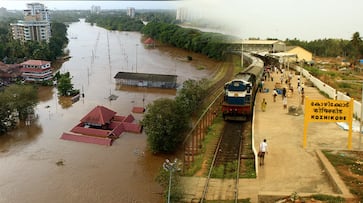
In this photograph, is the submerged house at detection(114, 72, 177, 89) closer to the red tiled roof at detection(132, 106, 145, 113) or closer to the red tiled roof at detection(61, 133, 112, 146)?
the red tiled roof at detection(132, 106, 145, 113)

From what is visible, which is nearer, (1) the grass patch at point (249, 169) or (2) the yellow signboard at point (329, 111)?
(1) the grass patch at point (249, 169)

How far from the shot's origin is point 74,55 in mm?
32500

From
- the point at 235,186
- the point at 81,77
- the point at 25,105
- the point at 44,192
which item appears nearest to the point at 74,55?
the point at 81,77

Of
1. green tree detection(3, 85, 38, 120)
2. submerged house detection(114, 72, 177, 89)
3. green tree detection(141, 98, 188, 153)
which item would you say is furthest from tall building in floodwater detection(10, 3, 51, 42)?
green tree detection(141, 98, 188, 153)

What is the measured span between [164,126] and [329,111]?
166 inches

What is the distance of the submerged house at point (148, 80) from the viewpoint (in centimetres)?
1936

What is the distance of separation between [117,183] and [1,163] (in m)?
3.73

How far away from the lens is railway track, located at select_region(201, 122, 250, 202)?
22.3 feet

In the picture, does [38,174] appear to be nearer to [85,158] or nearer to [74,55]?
[85,158]

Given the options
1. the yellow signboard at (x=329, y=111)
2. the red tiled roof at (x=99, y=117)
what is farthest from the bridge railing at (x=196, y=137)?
the red tiled roof at (x=99, y=117)

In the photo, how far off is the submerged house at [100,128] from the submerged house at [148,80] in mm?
6466

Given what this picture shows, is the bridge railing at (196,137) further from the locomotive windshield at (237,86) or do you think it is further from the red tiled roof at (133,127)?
the red tiled roof at (133,127)

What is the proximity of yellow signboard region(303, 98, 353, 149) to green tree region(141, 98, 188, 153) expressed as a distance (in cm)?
379

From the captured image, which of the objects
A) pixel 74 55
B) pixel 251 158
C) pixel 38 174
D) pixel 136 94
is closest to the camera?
pixel 251 158
